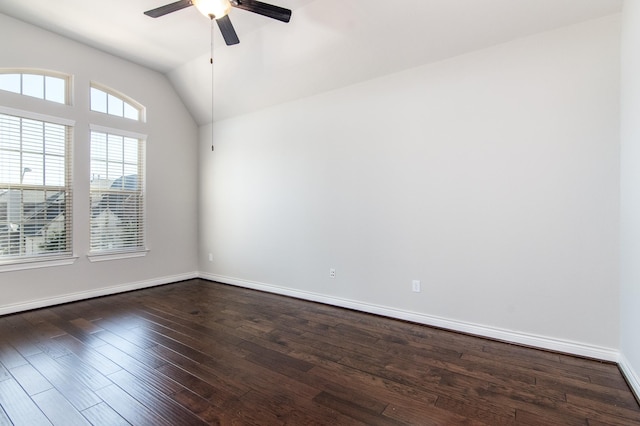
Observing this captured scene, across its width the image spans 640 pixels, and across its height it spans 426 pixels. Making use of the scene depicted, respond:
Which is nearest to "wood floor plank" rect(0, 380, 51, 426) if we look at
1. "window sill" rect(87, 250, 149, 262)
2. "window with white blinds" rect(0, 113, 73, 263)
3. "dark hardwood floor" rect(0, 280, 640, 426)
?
"dark hardwood floor" rect(0, 280, 640, 426)

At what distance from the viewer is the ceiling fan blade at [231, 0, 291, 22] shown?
7.68 feet

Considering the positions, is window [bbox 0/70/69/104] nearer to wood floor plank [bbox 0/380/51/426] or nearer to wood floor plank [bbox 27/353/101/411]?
wood floor plank [bbox 27/353/101/411]

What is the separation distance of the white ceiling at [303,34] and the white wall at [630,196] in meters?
0.46

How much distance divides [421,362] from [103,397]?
2.15 meters

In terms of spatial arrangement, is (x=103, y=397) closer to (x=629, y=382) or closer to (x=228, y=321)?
(x=228, y=321)

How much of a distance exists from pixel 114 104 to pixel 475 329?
17.3ft

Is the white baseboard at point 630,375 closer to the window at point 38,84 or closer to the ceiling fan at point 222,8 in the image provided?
the ceiling fan at point 222,8

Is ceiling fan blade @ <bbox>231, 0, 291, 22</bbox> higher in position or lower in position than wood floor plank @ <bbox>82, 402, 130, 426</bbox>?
higher

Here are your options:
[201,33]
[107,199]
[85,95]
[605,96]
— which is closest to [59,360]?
[107,199]

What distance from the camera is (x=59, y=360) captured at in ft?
7.61

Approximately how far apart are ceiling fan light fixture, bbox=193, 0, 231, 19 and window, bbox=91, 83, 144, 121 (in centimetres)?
267

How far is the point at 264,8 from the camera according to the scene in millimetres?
2395

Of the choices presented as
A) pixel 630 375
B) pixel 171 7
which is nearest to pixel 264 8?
pixel 171 7

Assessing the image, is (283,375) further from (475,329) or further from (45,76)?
(45,76)
